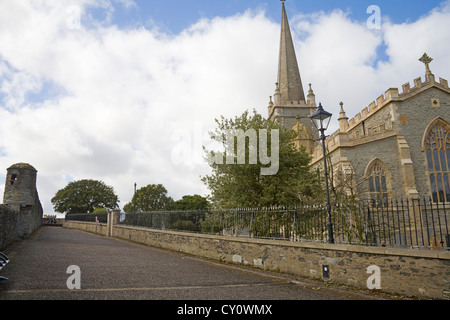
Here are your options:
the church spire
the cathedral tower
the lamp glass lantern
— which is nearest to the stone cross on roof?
the cathedral tower

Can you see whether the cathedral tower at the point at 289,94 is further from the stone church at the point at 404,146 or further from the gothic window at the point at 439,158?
the gothic window at the point at 439,158

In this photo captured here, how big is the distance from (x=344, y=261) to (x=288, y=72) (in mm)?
42891

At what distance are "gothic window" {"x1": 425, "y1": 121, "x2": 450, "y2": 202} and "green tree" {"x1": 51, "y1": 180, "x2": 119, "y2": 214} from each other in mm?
61388

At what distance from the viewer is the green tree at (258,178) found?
14461 millimetres

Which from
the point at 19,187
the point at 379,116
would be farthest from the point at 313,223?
the point at 379,116

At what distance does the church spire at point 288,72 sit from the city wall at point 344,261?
1471 inches

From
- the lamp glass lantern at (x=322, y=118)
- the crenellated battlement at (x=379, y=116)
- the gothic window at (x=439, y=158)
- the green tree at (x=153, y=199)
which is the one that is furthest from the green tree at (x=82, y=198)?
the lamp glass lantern at (x=322, y=118)

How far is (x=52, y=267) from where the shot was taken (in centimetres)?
825

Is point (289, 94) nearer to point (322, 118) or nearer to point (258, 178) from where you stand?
point (258, 178)

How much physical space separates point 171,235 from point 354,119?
23.3m
